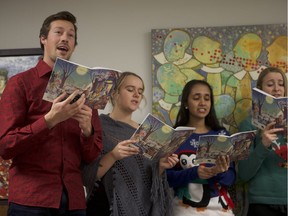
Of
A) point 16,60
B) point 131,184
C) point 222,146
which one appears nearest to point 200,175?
point 222,146

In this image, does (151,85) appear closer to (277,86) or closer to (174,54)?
(174,54)

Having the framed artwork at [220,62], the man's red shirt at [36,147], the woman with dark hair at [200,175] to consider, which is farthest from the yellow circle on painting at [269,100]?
the man's red shirt at [36,147]

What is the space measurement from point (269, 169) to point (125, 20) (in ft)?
4.32

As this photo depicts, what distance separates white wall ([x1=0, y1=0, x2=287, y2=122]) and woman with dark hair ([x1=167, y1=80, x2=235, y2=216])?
0.39 metres

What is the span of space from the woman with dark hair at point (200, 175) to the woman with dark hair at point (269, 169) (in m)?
0.12

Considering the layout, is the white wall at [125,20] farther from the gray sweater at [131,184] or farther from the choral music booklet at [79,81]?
the choral music booklet at [79,81]

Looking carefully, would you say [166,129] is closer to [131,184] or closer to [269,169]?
[131,184]

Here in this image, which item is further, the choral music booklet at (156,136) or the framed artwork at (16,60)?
the framed artwork at (16,60)

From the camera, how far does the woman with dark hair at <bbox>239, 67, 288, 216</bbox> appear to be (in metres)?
1.82

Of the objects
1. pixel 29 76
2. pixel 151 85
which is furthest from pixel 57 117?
pixel 151 85

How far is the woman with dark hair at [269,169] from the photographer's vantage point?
71.8 inches

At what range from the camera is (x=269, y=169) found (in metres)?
1.91

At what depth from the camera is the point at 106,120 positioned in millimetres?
1905

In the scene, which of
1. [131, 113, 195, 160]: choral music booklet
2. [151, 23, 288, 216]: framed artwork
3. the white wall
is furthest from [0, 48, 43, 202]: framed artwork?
[131, 113, 195, 160]: choral music booklet
